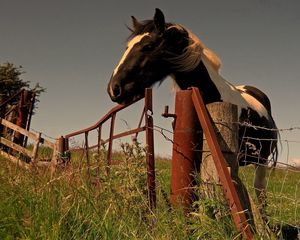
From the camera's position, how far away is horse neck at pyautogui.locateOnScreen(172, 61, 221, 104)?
6.05 m

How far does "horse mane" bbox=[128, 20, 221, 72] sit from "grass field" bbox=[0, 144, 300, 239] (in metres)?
2.24

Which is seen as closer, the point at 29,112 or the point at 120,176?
the point at 120,176

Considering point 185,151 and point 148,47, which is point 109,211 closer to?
point 185,151

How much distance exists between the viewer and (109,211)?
141 inches

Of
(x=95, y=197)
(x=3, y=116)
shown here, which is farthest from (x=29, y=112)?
(x=95, y=197)

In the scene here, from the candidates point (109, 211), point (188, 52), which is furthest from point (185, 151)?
point (188, 52)

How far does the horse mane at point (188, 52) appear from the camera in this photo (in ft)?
19.9

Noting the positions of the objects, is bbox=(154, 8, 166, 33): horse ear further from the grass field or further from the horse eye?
the grass field

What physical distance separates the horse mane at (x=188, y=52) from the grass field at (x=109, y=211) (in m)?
2.24

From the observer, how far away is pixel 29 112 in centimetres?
1513

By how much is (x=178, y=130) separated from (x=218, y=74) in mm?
3036

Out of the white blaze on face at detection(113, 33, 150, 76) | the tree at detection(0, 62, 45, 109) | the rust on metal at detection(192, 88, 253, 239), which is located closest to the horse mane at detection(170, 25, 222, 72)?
the white blaze on face at detection(113, 33, 150, 76)

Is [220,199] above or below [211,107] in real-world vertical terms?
below

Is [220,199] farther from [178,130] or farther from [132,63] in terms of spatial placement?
[132,63]
